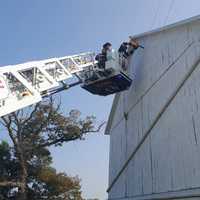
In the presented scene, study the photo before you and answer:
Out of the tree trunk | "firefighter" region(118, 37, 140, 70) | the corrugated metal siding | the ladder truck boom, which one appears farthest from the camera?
the tree trunk

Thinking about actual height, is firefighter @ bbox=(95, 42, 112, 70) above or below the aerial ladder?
above

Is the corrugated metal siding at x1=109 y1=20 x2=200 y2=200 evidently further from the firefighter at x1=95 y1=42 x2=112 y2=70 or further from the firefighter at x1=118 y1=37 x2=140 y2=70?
the firefighter at x1=95 y1=42 x2=112 y2=70

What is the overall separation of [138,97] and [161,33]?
9.42 feet

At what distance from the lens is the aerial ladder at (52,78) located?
840 cm

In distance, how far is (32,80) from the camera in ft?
31.9

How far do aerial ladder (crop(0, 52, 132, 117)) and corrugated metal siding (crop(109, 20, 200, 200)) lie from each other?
114cm

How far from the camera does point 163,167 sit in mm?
10078

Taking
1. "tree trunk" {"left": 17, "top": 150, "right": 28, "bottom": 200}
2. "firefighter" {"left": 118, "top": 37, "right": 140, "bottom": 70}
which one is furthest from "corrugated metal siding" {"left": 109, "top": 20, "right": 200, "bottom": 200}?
"tree trunk" {"left": 17, "top": 150, "right": 28, "bottom": 200}

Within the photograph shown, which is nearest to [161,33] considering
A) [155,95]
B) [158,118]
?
[155,95]

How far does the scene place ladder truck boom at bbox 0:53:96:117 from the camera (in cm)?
815

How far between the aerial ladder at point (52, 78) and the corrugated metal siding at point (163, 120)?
1.14m

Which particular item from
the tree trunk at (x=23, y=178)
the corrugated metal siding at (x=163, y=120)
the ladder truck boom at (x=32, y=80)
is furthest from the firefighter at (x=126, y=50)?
the tree trunk at (x=23, y=178)

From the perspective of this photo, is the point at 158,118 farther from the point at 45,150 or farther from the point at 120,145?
the point at 45,150

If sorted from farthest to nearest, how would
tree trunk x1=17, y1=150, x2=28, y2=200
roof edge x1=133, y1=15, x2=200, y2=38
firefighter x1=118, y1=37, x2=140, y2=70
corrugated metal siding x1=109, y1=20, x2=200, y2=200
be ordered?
1. tree trunk x1=17, y1=150, x2=28, y2=200
2. firefighter x1=118, y1=37, x2=140, y2=70
3. roof edge x1=133, y1=15, x2=200, y2=38
4. corrugated metal siding x1=109, y1=20, x2=200, y2=200
